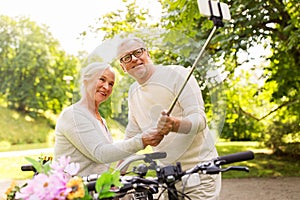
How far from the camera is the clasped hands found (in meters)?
1.95

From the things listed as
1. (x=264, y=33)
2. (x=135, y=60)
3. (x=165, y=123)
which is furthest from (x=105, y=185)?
(x=264, y=33)

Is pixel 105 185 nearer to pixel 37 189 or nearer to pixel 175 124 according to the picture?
pixel 37 189

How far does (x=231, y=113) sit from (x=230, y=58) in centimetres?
342

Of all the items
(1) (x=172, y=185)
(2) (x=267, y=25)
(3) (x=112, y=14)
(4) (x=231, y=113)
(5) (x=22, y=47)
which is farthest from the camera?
(5) (x=22, y=47)

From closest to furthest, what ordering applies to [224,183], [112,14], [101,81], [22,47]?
[101,81] < [112,14] < [224,183] < [22,47]

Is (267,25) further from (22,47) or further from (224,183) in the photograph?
(22,47)

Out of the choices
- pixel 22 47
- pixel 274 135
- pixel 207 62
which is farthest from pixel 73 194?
pixel 22 47

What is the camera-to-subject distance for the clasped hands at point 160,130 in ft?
6.41

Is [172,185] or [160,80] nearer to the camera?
[172,185]

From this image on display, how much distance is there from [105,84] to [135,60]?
0.21 metres

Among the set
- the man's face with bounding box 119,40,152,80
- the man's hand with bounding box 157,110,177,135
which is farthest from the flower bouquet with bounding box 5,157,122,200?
the man's face with bounding box 119,40,152,80

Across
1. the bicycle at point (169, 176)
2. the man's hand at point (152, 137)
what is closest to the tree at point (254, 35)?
the man's hand at point (152, 137)

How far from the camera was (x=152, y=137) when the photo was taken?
2.00 m

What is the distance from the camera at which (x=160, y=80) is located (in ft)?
6.78
